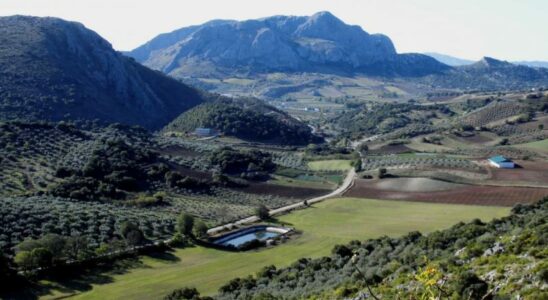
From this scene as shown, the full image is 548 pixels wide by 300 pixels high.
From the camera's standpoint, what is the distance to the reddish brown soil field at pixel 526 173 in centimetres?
8456

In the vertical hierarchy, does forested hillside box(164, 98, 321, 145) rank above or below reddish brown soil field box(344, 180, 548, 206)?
above

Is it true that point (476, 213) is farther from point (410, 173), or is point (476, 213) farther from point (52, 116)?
point (52, 116)

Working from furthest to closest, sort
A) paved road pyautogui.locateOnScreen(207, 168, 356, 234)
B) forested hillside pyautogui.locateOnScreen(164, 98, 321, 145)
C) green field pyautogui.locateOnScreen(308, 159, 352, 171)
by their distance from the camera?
forested hillside pyautogui.locateOnScreen(164, 98, 321, 145) < green field pyautogui.locateOnScreen(308, 159, 352, 171) < paved road pyautogui.locateOnScreen(207, 168, 356, 234)

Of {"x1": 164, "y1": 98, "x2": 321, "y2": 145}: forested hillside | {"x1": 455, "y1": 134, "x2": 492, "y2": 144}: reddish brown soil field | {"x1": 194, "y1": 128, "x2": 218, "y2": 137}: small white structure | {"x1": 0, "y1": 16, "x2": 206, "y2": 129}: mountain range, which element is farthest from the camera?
{"x1": 164, "y1": 98, "x2": 321, "y2": 145}: forested hillside

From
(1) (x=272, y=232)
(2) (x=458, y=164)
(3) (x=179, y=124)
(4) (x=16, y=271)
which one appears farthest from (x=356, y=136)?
(4) (x=16, y=271)

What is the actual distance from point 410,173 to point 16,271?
69.8 metres

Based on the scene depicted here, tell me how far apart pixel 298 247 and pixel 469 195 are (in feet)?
115

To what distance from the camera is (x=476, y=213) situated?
216 feet

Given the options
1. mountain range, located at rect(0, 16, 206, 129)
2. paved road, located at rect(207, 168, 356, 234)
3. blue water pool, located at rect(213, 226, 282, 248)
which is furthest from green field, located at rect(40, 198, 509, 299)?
mountain range, located at rect(0, 16, 206, 129)

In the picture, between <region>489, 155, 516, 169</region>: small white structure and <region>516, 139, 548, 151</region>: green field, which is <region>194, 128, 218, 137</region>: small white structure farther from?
<region>516, 139, 548, 151</region>: green field

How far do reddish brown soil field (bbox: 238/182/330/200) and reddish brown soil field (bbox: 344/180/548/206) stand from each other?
5.89 metres

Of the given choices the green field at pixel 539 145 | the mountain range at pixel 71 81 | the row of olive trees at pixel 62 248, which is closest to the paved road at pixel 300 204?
the row of olive trees at pixel 62 248

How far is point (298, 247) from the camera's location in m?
55.5

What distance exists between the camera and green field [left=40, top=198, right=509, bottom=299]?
42.8m
